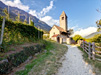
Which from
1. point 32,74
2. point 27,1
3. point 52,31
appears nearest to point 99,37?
point 32,74

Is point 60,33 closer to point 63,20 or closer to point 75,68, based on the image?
point 63,20

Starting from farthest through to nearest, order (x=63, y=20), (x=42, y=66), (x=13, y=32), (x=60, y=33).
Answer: (x=63, y=20) < (x=60, y=33) < (x=13, y=32) < (x=42, y=66)

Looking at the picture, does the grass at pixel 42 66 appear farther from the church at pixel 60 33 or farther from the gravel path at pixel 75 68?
the church at pixel 60 33

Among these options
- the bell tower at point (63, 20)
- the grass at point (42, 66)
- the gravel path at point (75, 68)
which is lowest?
the gravel path at point (75, 68)

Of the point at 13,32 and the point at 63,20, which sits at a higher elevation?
the point at 63,20

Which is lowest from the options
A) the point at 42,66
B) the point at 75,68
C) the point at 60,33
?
the point at 75,68

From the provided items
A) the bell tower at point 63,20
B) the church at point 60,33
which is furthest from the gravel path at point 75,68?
the bell tower at point 63,20

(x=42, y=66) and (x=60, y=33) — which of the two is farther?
(x=60, y=33)

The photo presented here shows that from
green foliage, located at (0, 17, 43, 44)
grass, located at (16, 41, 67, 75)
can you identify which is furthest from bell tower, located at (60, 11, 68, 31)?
grass, located at (16, 41, 67, 75)

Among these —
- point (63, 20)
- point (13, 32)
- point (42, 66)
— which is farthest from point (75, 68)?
point (63, 20)

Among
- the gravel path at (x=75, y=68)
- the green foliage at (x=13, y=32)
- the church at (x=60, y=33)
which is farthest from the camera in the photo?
the church at (x=60, y=33)

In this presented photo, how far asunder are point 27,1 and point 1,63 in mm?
10224

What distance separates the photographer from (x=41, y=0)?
10320 millimetres

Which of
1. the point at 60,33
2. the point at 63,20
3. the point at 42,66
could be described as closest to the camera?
the point at 42,66
